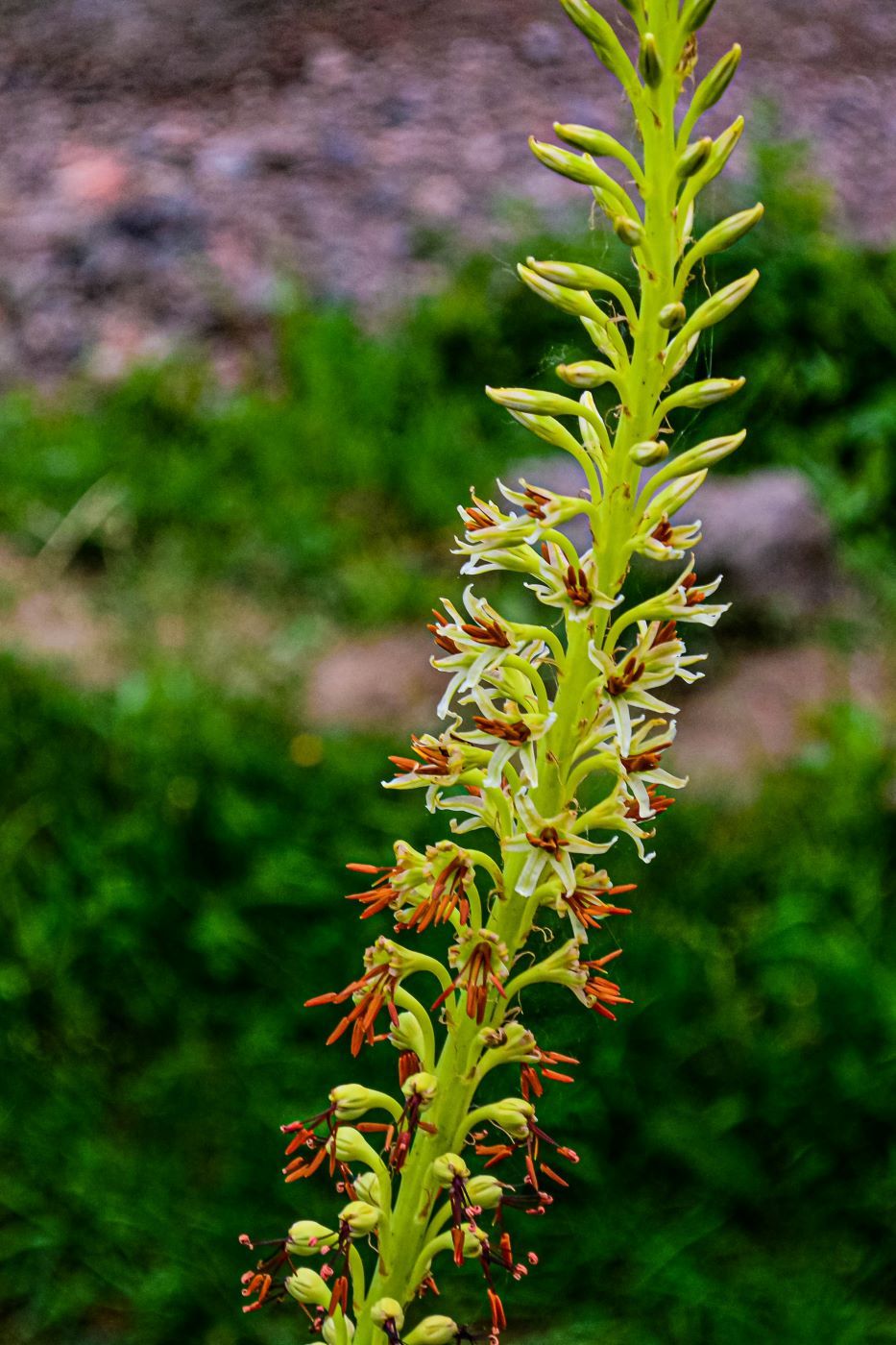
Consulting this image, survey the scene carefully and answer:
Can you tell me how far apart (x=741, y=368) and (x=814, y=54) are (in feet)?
15.3

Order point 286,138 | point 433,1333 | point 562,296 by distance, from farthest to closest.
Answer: point 286,138, point 433,1333, point 562,296

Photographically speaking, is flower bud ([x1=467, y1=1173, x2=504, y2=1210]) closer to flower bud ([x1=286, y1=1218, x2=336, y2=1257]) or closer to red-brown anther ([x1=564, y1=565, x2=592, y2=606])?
flower bud ([x1=286, y1=1218, x2=336, y2=1257])

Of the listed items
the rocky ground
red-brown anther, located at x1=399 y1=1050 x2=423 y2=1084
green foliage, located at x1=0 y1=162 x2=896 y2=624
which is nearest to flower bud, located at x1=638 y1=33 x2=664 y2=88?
red-brown anther, located at x1=399 y1=1050 x2=423 y2=1084

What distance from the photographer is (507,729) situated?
1.45 meters

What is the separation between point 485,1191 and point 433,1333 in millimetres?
170

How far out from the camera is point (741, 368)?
6.04m

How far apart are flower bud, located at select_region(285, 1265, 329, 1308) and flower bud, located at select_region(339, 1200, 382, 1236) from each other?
13 centimetres

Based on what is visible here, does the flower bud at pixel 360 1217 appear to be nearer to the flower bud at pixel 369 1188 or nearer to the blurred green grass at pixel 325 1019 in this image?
the flower bud at pixel 369 1188

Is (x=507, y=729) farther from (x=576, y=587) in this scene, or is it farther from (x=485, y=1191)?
(x=485, y=1191)

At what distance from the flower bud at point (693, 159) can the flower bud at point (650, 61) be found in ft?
0.23

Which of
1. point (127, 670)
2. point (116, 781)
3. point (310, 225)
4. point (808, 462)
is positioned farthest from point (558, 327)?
point (310, 225)

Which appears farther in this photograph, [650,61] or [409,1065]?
[409,1065]

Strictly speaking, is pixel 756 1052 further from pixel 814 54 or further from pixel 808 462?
pixel 814 54

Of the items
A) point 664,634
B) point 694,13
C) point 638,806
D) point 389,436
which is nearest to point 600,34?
point 694,13
